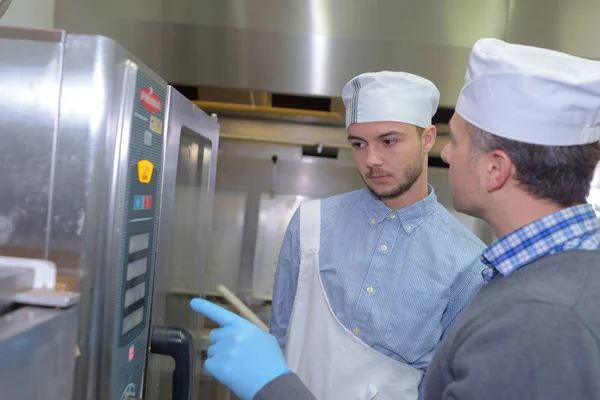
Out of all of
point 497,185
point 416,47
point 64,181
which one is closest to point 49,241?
point 64,181

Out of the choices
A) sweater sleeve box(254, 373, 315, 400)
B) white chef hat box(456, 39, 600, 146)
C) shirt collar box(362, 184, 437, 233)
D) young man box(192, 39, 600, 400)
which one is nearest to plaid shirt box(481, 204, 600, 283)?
young man box(192, 39, 600, 400)

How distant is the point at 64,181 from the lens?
0.57 m

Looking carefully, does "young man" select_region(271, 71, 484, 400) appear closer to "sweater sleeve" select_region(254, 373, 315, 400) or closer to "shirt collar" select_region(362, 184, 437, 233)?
"shirt collar" select_region(362, 184, 437, 233)

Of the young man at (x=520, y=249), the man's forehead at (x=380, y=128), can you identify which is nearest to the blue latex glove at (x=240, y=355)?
the young man at (x=520, y=249)

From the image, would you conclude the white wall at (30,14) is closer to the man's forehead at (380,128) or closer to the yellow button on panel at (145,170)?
the yellow button on panel at (145,170)

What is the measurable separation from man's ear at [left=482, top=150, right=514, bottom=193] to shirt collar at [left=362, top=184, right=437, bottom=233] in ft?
1.67

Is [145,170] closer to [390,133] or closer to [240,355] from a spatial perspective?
[240,355]

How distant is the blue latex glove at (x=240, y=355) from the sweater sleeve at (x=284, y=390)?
15 mm

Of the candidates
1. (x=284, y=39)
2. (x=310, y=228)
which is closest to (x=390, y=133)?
(x=310, y=228)

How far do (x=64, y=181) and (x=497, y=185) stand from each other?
2.03 feet

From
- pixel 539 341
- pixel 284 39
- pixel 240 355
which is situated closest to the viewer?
pixel 539 341

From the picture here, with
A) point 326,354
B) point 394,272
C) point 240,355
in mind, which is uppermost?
point 394,272

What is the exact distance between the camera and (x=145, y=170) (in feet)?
2.11

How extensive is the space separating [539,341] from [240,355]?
0.47 meters
